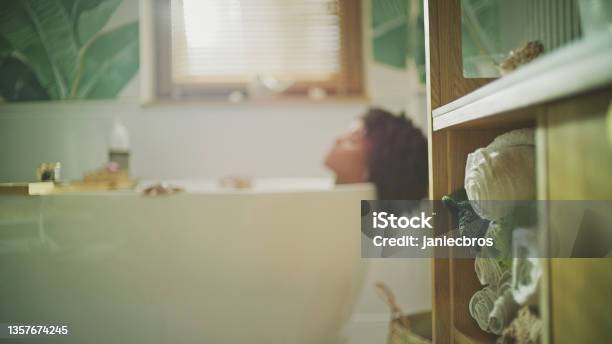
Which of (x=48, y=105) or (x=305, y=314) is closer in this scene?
(x=305, y=314)

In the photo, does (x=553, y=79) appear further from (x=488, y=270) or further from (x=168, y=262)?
(x=168, y=262)

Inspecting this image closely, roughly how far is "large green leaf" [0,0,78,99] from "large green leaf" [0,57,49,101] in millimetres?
22

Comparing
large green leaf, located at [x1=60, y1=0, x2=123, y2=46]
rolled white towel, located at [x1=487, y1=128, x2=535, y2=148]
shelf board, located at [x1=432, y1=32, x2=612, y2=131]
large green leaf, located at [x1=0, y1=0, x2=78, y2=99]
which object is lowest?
rolled white towel, located at [x1=487, y1=128, x2=535, y2=148]

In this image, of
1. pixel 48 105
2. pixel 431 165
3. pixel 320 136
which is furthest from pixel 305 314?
pixel 48 105

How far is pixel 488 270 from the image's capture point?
0.58 meters

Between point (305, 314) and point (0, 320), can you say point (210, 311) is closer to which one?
point (305, 314)

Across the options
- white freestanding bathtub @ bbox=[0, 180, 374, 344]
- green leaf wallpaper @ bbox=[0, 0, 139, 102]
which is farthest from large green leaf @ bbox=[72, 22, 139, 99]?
white freestanding bathtub @ bbox=[0, 180, 374, 344]

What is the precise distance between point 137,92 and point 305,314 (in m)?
1.18

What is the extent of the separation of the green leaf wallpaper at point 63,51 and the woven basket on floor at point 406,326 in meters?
1.07

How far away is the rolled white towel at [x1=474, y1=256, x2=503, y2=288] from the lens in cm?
57

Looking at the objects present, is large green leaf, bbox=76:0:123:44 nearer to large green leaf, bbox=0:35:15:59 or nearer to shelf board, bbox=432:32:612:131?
large green leaf, bbox=0:35:15:59

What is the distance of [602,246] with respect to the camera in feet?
1.26

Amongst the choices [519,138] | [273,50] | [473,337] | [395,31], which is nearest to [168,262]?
[473,337]

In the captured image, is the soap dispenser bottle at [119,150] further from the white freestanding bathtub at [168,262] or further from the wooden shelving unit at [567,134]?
the wooden shelving unit at [567,134]
